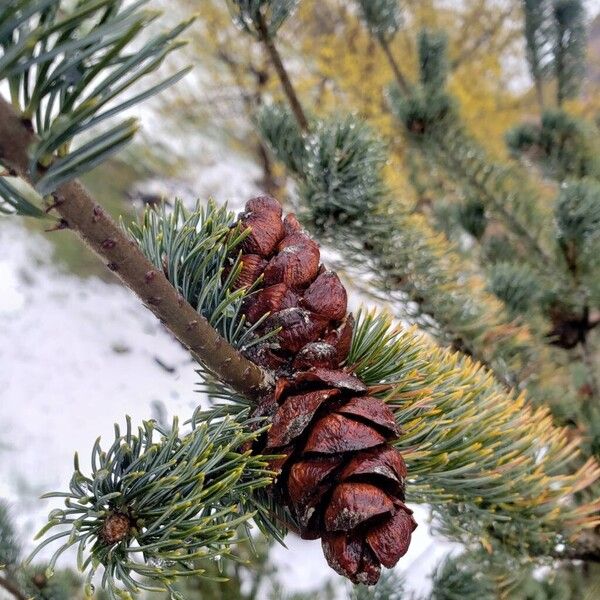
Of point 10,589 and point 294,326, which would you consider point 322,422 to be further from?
point 10,589

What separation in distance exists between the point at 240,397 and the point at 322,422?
0.06 m

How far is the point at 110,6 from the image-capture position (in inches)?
6.2

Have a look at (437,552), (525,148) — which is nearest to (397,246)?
(525,148)

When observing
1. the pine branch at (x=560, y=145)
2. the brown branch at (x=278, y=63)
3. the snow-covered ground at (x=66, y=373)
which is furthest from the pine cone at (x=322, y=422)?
the snow-covered ground at (x=66, y=373)

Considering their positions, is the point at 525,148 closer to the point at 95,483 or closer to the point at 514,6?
the point at 95,483

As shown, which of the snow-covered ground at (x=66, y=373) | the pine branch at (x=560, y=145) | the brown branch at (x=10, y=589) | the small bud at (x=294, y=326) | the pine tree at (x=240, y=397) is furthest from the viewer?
Answer: the snow-covered ground at (x=66, y=373)

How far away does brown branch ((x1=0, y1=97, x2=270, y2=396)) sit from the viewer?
16 cm

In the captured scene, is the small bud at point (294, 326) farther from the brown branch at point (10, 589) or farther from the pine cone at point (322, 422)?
the brown branch at point (10, 589)

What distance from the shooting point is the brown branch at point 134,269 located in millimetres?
163

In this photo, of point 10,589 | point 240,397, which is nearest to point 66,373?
point 10,589

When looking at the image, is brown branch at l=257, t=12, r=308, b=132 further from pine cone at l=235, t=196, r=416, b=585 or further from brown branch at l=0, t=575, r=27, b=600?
brown branch at l=0, t=575, r=27, b=600

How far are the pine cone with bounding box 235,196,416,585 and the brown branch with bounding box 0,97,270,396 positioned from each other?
0.08 ft

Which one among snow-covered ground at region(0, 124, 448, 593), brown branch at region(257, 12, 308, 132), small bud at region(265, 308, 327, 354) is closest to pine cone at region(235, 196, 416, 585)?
small bud at region(265, 308, 327, 354)

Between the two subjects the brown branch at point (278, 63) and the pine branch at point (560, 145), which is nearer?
the brown branch at point (278, 63)
